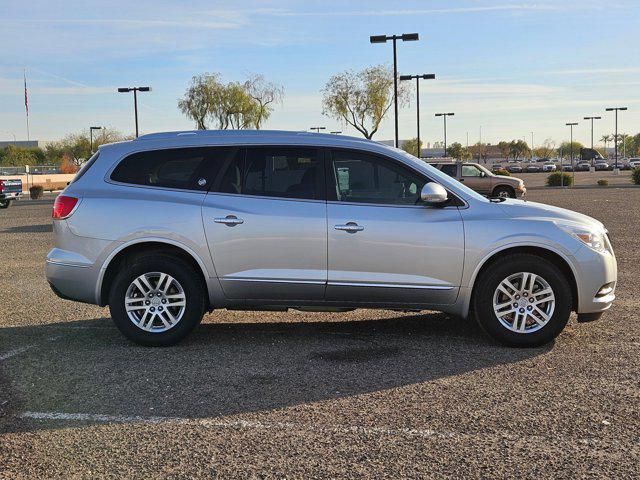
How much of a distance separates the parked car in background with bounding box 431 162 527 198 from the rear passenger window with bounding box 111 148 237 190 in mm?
23936

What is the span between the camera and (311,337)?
23.7 feet

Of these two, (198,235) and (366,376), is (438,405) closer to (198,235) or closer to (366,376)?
(366,376)

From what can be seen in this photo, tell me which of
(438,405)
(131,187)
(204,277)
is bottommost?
(438,405)

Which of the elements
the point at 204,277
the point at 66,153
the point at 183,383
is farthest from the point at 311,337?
the point at 66,153

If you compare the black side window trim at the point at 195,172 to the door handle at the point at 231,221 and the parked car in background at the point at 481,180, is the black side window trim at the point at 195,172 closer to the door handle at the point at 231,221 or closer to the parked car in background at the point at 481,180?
the door handle at the point at 231,221

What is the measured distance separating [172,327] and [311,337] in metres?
1.32

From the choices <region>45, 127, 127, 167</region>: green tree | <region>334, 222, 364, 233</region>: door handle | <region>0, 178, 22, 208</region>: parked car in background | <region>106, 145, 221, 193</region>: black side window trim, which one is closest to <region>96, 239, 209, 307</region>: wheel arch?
<region>106, 145, 221, 193</region>: black side window trim

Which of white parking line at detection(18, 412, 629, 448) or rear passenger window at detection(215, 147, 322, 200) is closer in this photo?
white parking line at detection(18, 412, 629, 448)

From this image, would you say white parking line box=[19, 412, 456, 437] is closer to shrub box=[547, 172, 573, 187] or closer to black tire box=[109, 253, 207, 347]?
black tire box=[109, 253, 207, 347]

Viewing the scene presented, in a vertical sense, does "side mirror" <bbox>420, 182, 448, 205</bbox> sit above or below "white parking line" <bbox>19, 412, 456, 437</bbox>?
above

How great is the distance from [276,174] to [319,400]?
7.81 ft

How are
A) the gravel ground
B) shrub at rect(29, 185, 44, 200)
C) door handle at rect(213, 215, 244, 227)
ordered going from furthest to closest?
shrub at rect(29, 185, 44, 200) < door handle at rect(213, 215, 244, 227) < the gravel ground

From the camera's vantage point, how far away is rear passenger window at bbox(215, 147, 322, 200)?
681 centimetres

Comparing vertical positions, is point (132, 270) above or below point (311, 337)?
above
